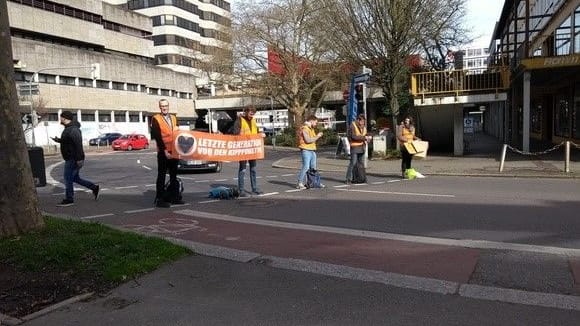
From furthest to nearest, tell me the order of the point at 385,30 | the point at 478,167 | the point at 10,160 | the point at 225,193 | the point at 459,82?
the point at 385,30 < the point at 459,82 < the point at 478,167 < the point at 225,193 < the point at 10,160

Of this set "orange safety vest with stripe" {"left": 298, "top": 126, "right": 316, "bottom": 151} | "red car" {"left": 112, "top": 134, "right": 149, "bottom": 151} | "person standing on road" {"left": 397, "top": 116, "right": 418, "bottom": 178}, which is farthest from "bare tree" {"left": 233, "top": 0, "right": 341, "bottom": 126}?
"orange safety vest with stripe" {"left": 298, "top": 126, "right": 316, "bottom": 151}

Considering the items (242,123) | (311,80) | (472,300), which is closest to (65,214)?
(242,123)

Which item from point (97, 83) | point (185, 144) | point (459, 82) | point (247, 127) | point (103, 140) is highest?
point (97, 83)

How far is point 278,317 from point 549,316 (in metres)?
2.12

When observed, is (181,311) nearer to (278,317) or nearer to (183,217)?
(278,317)

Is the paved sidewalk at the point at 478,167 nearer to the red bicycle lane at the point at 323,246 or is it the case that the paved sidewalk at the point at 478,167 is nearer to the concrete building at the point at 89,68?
the red bicycle lane at the point at 323,246

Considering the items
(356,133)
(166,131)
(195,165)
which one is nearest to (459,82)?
(356,133)

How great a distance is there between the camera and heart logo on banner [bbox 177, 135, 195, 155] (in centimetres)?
1036

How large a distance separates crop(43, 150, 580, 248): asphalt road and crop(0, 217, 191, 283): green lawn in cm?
284

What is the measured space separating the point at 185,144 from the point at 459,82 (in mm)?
16186

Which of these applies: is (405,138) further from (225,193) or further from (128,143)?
(128,143)

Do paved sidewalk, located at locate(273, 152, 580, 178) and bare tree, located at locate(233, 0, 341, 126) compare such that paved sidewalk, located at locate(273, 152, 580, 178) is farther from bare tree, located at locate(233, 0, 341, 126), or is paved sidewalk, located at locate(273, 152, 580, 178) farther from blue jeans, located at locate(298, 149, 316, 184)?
bare tree, located at locate(233, 0, 341, 126)

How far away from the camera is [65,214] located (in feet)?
32.0

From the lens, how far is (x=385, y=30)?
23.7m
